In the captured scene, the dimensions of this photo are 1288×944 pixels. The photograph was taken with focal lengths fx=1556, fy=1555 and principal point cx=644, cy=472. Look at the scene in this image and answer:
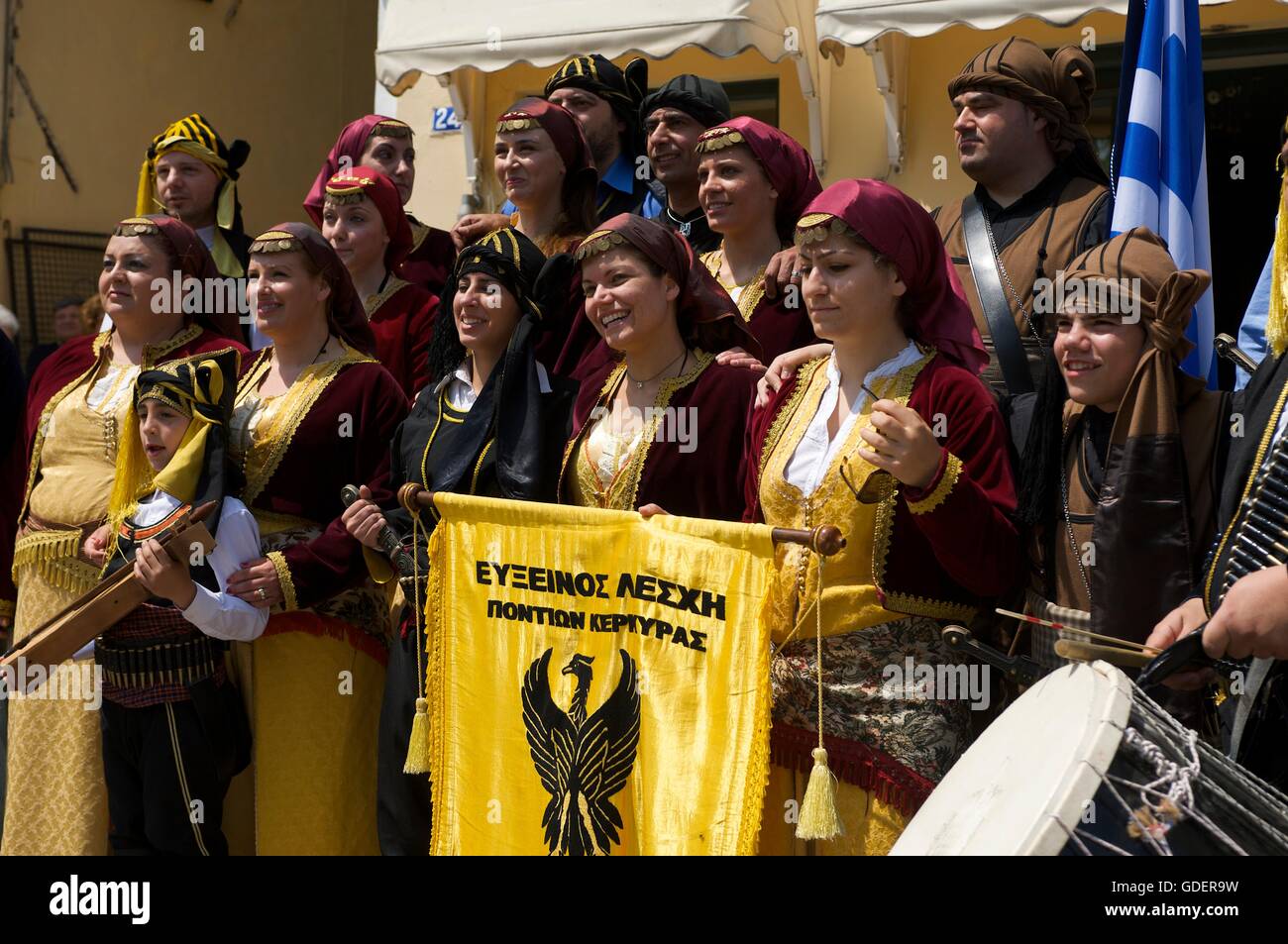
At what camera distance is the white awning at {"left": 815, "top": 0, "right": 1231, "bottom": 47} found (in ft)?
21.0

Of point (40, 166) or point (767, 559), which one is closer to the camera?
point (767, 559)

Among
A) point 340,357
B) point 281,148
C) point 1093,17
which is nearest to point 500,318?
point 340,357

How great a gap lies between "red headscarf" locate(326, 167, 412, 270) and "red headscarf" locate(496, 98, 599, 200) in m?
0.58

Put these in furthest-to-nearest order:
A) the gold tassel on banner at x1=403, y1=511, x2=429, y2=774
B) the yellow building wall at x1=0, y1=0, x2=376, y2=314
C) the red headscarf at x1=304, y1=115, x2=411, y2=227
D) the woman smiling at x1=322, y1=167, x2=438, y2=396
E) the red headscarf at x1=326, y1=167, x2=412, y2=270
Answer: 1. the yellow building wall at x1=0, y1=0, x2=376, y2=314
2. the red headscarf at x1=304, y1=115, x2=411, y2=227
3. the red headscarf at x1=326, y1=167, x2=412, y2=270
4. the woman smiling at x1=322, y1=167, x2=438, y2=396
5. the gold tassel on banner at x1=403, y1=511, x2=429, y2=774

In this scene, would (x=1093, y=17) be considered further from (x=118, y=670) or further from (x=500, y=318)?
(x=118, y=670)

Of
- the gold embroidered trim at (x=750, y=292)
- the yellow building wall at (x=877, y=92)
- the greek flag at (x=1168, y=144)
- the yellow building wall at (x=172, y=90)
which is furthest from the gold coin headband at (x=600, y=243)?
the yellow building wall at (x=172, y=90)

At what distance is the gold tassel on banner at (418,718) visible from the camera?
4.16 meters

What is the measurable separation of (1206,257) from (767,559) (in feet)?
6.21

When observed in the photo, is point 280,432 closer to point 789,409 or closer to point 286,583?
point 286,583

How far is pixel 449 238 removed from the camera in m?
6.37

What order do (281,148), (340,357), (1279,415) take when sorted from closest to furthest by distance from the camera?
(1279,415)
(340,357)
(281,148)

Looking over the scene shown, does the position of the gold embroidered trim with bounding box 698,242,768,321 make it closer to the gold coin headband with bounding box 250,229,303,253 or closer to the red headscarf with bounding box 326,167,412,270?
the gold coin headband with bounding box 250,229,303,253

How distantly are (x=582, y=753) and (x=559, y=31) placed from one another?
4.84 meters

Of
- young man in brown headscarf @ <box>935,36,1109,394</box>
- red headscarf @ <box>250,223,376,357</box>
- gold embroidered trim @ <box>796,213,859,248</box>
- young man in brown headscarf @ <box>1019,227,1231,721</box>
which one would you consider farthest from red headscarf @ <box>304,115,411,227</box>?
young man in brown headscarf @ <box>1019,227,1231,721</box>
